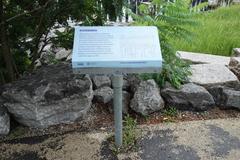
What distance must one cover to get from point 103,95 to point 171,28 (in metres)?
0.99

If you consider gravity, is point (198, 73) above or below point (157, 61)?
below

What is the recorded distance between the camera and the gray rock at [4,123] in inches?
132

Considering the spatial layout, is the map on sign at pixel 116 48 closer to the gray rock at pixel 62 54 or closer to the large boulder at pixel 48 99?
the large boulder at pixel 48 99

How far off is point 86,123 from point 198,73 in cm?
134

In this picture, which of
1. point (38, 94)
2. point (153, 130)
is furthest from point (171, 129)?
point (38, 94)

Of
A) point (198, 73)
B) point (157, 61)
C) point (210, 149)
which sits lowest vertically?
point (210, 149)

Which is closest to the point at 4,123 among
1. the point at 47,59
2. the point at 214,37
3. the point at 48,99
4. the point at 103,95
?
the point at 48,99

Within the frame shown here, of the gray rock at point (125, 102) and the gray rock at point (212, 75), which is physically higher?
the gray rock at point (212, 75)

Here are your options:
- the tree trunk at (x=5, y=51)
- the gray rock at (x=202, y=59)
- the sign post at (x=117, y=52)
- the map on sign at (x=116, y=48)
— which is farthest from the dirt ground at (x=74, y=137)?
the gray rock at (x=202, y=59)

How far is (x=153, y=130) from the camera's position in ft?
11.6

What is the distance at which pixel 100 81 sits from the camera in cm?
393

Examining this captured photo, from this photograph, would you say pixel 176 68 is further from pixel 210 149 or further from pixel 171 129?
pixel 210 149

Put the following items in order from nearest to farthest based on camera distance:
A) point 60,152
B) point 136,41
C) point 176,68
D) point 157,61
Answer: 1. point 157,61
2. point 136,41
3. point 60,152
4. point 176,68

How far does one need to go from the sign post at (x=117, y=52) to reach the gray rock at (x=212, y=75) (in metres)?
1.15
